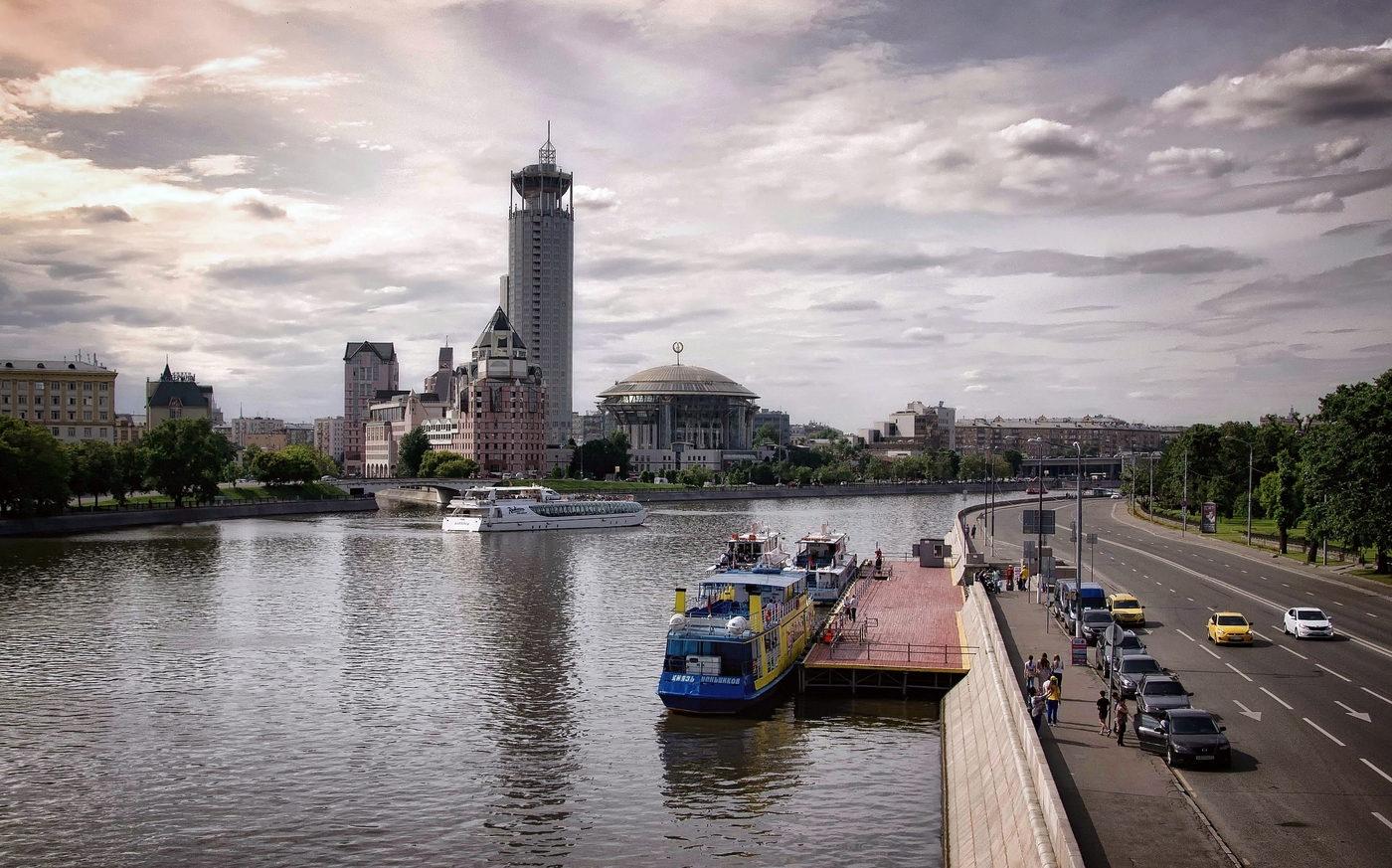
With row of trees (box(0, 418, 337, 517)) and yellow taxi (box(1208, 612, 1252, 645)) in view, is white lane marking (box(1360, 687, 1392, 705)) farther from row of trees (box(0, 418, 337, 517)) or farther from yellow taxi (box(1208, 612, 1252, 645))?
row of trees (box(0, 418, 337, 517))

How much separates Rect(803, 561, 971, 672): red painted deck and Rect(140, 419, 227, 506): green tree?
97715 millimetres

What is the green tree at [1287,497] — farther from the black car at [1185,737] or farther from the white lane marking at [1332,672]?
the black car at [1185,737]

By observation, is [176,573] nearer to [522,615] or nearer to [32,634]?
[32,634]

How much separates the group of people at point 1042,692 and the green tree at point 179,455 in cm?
12342

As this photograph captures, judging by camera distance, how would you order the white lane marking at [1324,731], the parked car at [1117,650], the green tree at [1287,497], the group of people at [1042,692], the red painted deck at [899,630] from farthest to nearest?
the green tree at [1287,497] < the red painted deck at [899,630] < the parked car at [1117,650] < the group of people at [1042,692] < the white lane marking at [1324,731]

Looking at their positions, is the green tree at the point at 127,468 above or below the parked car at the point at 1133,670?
above

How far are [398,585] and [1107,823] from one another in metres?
62.6

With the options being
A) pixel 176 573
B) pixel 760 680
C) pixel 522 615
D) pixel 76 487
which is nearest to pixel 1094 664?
pixel 760 680

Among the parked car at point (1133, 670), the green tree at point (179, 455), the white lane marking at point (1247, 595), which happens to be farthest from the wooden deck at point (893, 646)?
the green tree at point (179, 455)

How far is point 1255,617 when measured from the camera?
4988 centimetres

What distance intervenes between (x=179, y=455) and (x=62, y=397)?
54.2 metres

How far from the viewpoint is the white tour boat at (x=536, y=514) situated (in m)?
133

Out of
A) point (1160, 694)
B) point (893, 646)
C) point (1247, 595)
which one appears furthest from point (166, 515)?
point (1160, 694)

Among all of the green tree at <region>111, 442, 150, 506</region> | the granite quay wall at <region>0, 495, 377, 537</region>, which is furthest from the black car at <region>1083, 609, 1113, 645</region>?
the green tree at <region>111, 442, 150, 506</region>
